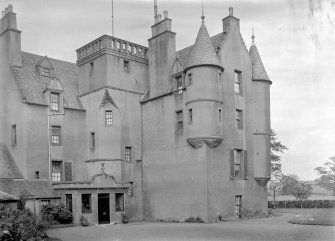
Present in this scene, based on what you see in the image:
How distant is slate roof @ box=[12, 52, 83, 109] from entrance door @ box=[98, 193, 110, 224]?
9354 mm

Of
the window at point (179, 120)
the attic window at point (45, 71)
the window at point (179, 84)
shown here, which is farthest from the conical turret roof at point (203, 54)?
the attic window at point (45, 71)

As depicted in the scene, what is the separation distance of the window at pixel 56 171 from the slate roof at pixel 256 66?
739 inches

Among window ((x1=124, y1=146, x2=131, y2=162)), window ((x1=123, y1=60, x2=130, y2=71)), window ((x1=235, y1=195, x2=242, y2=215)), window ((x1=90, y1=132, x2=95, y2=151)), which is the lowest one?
window ((x1=235, y1=195, x2=242, y2=215))

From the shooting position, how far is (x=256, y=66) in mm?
40812

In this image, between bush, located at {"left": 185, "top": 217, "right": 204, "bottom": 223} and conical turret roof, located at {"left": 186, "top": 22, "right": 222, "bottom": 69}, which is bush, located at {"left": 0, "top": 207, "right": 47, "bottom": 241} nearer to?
bush, located at {"left": 185, "top": 217, "right": 204, "bottom": 223}

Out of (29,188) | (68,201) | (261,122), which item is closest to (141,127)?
(68,201)

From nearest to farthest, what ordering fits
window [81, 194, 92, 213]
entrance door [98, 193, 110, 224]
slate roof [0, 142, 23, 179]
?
1. window [81, 194, 92, 213]
2. entrance door [98, 193, 110, 224]
3. slate roof [0, 142, 23, 179]

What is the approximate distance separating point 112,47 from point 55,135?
925cm

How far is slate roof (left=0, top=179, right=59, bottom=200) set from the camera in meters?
33.9

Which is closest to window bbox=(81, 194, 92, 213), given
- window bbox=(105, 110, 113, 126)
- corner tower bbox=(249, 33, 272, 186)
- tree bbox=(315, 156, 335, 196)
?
window bbox=(105, 110, 113, 126)

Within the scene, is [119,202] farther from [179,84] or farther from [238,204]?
[179,84]

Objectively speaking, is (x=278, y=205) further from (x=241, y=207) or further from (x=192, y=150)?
(x=192, y=150)

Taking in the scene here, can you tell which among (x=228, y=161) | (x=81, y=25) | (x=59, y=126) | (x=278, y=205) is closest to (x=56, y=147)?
(x=59, y=126)

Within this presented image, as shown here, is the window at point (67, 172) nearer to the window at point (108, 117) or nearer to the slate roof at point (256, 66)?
the window at point (108, 117)
